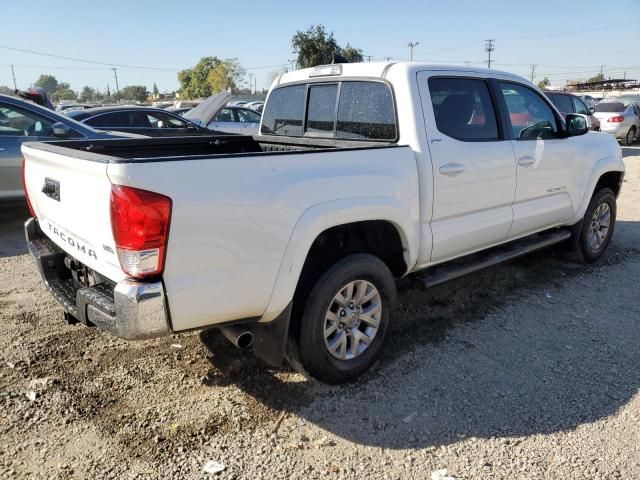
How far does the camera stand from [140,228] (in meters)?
2.24

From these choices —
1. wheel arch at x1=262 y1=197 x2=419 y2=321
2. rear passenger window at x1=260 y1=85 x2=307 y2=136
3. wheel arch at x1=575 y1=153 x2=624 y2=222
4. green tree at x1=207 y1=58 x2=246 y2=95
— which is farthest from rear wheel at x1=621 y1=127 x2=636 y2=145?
green tree at x1=207 y1=58 x2=246 y2=95

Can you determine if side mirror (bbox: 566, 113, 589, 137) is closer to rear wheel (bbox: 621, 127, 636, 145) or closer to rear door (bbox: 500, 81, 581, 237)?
rear door (bbox: 500, 81, 581, 237)

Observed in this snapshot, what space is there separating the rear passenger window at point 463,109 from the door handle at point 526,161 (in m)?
0.30

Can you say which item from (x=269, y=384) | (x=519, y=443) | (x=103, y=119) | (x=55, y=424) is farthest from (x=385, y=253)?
(x=103, y=119)

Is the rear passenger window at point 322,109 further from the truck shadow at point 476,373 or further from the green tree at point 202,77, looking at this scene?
the green tree at point 202,77

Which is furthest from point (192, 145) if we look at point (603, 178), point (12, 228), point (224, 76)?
point (224, 76)

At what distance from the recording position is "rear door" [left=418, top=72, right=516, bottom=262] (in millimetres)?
3508

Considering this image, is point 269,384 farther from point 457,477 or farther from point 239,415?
point 457,477

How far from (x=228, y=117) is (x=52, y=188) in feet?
36.4

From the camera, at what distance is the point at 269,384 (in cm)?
319

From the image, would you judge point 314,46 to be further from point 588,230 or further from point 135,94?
point 135,94

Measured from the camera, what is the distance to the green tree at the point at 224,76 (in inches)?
3258

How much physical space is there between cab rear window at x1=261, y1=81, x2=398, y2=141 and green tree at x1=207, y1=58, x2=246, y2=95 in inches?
3173

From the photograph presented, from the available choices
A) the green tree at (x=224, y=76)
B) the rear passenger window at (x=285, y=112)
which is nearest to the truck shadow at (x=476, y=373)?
the rear passenger window at (x=285, y=112)
